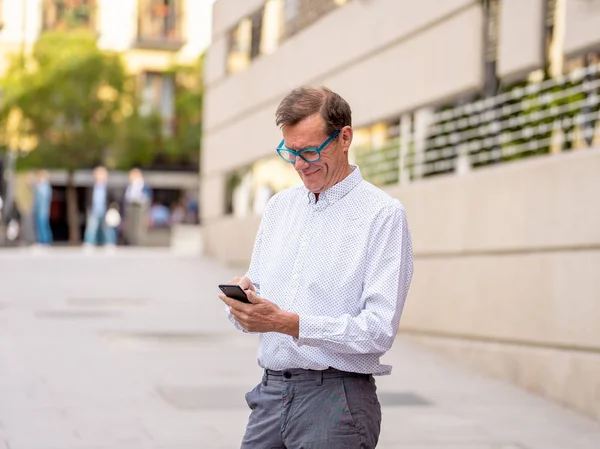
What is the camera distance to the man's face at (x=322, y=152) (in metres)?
3.41

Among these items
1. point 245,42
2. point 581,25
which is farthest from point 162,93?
point 581,25

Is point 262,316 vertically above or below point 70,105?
below

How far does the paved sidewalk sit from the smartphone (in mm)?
3859

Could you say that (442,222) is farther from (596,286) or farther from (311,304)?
(311,304)

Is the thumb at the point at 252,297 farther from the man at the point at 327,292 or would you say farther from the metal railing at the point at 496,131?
the metal railing at the point at 496,131

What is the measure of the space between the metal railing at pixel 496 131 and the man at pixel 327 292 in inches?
239

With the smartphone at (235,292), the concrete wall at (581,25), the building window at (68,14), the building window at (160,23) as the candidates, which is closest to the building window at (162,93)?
the building window at (160,23)

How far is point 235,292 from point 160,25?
42.1 m

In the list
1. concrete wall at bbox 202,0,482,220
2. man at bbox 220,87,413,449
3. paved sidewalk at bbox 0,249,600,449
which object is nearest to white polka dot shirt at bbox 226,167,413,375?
man at bbox 220,87,413,449

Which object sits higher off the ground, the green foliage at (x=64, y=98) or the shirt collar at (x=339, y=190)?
the green foliage at (x=64, y=98)

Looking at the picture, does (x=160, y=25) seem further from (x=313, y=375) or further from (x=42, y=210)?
(x=313, y=375)

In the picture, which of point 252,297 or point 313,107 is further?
point 313,107

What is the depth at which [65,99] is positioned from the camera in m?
38.6

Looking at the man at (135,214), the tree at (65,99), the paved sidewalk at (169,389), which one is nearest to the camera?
the paved sidewalk at (169,389)
